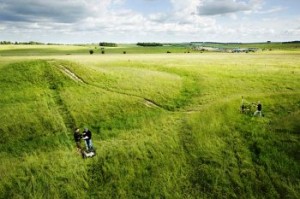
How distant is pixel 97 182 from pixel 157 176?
19.8ft

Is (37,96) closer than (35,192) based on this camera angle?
No

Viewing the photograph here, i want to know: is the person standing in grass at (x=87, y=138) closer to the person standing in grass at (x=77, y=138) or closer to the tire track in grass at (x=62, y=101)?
the person standing in grass at (x=77, y=138)

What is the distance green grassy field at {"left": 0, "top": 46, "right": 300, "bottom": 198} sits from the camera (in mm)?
30094

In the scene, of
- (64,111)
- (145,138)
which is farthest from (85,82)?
(145,138)

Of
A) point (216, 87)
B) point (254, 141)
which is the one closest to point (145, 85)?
point (216, 87)

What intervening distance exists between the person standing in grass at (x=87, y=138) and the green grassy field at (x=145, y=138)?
1.25m

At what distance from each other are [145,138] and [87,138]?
747cm

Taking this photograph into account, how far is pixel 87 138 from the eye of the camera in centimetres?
3338

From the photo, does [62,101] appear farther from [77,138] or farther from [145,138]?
[145,138]

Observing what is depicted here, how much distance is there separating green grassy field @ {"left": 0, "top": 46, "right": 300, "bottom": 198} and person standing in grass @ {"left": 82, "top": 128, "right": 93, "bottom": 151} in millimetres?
1249

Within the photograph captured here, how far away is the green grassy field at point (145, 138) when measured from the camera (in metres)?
30.1

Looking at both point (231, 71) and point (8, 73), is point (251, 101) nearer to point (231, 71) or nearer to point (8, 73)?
point (231, 71)

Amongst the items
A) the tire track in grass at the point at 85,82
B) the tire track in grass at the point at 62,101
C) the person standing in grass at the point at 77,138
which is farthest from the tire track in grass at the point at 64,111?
the tire track in grass at the point at 85,82

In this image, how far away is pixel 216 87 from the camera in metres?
58.5
